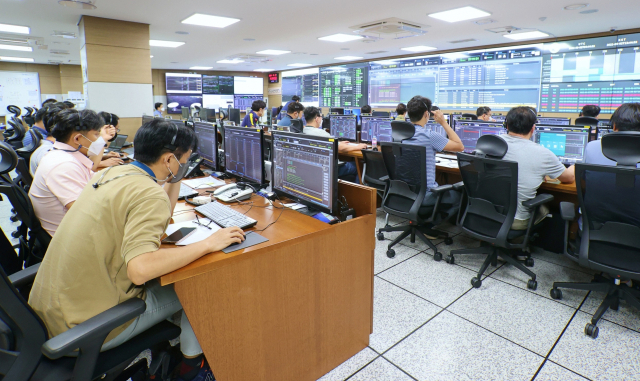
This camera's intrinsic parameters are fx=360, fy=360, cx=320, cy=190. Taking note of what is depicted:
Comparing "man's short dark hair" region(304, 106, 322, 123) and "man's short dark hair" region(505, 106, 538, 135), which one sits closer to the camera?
"man's short dark hair" region(505, 106, 538, 135)

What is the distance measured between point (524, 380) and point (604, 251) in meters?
0.95

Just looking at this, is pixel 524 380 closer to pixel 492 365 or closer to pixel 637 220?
pixel 492 365

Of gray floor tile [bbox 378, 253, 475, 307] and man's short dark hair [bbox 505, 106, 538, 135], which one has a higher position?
man's short dark hair [bbox 505, 106, 538, 135]

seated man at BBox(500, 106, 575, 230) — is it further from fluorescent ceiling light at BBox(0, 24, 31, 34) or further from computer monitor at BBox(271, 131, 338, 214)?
fluorescent ceiling light at BBox(0, 24, 31, 34)

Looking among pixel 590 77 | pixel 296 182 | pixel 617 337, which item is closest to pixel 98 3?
pixel 296 182

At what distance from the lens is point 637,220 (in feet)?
6.38

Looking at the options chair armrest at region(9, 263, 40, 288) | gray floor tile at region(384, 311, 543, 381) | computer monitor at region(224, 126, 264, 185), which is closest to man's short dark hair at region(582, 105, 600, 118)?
gray floor tile at region(384, 311, 543, 381)

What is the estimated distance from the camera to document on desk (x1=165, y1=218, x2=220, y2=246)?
1495 mm

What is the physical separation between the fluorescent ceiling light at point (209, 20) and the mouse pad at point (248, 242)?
16.4 feet

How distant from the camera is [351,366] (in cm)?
183

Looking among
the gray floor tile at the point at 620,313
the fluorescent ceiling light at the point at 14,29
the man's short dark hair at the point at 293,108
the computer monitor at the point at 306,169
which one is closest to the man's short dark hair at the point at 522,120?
the gray floor tile at the point at 620,313

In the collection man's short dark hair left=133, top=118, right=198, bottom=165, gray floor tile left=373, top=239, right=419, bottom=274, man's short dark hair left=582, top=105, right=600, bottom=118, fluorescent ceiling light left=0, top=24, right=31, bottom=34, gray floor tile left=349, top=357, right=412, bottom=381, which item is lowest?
gray floor tile left=349, top=357, right=412, bottom=381

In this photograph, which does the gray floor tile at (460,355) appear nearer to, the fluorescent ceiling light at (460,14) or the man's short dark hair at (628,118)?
the man's short dark hair at (628,118)

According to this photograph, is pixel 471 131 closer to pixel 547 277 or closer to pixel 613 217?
pixel 547 277
